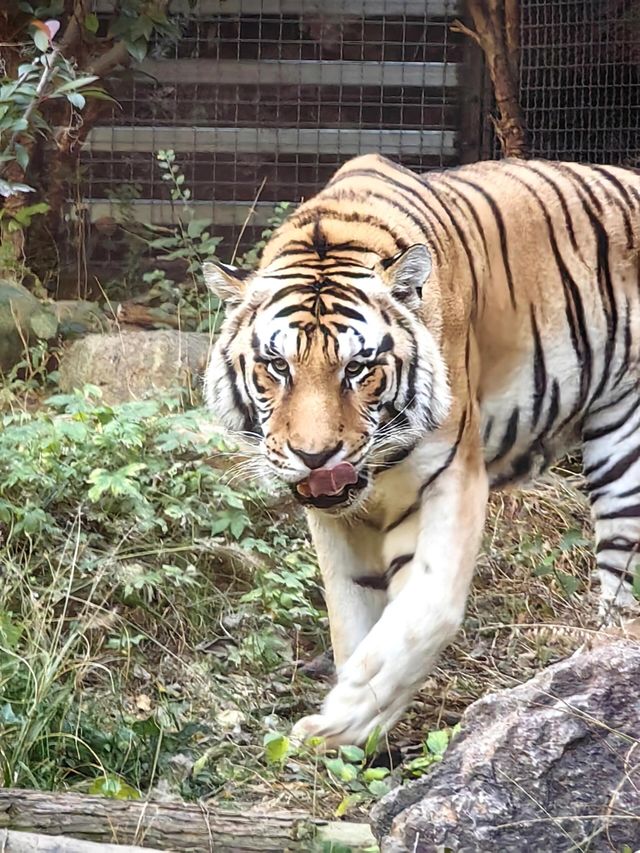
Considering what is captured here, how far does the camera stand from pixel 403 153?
7977mm

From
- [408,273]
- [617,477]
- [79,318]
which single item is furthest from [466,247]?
[79,318]

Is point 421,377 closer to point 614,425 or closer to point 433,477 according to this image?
point 433,477

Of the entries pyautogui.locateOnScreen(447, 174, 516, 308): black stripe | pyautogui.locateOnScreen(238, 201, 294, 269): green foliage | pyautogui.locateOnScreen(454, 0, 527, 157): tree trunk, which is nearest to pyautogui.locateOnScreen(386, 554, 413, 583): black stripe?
pyautogui.locateOnScreen(447, 174, 516, 308): black stripe

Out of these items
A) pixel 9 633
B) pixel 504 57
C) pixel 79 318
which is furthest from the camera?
pixel 79 318

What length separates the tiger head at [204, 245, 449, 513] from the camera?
351cm

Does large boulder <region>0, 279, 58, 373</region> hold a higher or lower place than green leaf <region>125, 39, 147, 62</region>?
lower

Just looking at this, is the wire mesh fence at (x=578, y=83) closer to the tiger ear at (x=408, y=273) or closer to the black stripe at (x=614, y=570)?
the black stripe at (x=614, y=570)

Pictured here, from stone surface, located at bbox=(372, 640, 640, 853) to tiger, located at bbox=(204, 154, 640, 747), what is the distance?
1077mm

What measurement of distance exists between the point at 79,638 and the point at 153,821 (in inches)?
46.1

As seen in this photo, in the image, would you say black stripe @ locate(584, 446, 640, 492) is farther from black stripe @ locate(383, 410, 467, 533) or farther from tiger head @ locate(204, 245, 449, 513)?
tiger head @ locate(204, 245, 449, 513)

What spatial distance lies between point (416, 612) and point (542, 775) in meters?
1.27

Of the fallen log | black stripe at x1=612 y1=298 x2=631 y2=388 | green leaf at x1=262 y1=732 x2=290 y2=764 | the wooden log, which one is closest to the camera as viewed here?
the wooden log

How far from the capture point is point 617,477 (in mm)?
4598

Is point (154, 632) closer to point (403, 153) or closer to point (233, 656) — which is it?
point (233, 656)
